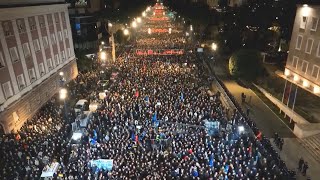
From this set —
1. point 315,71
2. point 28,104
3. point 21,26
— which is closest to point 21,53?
point 21,26

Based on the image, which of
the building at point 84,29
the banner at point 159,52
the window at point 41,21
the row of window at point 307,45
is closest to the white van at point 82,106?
the window at point 41,21

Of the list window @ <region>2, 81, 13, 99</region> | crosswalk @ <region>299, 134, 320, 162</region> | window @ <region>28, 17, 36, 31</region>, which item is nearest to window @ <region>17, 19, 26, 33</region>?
window @ <region>28, 17, 36, 31</region>

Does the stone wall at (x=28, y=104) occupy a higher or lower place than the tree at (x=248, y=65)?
lower

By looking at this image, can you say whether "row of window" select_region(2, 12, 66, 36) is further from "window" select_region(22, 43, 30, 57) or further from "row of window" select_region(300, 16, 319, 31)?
"row of window" select_region(300, 16, 319, 31)

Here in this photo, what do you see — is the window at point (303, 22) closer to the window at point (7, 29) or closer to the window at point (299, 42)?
the window at point (299, 42)

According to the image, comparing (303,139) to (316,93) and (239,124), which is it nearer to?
(239,124)

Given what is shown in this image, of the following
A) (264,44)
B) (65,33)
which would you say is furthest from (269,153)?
(264,44)
